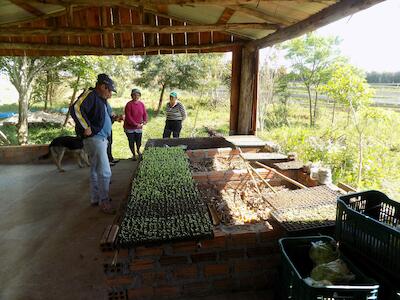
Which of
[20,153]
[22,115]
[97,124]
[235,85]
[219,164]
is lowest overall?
[20,153]

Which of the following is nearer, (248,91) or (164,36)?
(164,36)

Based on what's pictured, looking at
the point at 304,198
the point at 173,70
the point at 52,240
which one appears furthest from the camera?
the point at 173,70

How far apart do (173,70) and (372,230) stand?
515 inches

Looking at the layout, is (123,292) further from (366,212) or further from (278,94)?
(278,94)

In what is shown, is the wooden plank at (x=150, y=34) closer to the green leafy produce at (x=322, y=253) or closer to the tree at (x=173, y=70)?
the green leafy produce at (x=322, y=253)

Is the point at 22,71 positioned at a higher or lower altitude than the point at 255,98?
higher

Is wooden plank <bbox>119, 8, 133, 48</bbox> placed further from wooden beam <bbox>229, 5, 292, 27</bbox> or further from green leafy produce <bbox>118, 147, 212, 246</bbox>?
green leafy produce <bbox>118, 147, 212, 246</bbox>

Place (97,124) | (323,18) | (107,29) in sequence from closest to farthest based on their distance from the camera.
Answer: (323,18) → (97,124) → (107,29)

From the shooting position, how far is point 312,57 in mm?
12539

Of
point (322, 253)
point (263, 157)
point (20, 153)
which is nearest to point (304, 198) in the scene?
point (322, 253)

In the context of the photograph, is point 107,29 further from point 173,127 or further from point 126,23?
point 173,127

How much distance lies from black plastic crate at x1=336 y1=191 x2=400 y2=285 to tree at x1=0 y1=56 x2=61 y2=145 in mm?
9611

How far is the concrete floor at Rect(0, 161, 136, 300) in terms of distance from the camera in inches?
97.0

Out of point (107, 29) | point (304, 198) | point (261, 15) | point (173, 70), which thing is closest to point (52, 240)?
point (304, 198)
